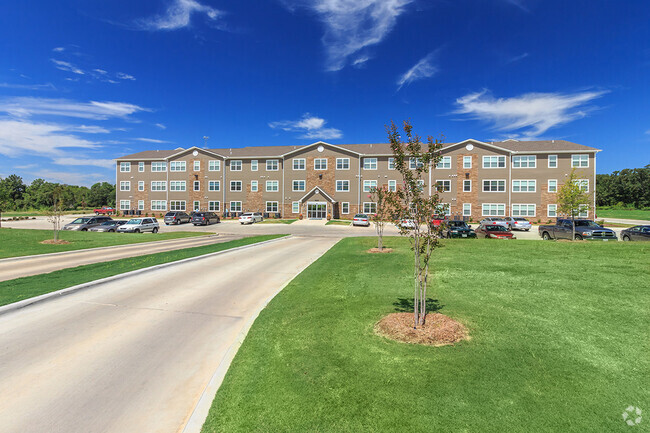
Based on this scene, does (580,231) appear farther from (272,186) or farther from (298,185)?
(272,186)

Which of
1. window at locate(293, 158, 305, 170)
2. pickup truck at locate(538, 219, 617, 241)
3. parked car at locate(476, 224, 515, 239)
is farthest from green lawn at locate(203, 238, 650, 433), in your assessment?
window at locate(293, 158, 305, 170)

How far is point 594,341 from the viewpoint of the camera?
5.43 m

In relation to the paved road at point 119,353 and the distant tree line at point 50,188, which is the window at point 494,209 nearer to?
the paved road at point 119,353

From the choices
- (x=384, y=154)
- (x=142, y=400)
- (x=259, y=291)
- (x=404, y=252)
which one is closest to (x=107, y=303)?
(x=259, y=291)

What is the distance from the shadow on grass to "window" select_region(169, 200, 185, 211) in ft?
191

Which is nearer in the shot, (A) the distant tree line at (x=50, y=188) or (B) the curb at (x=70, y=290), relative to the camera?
(B) the curb at (x=70, y=290)

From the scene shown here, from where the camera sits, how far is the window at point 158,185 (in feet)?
197

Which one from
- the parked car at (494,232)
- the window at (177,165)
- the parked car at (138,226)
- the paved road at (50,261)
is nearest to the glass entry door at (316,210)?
the parked car at (138,226)

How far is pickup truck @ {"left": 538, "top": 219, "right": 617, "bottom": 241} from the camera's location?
20.4 m

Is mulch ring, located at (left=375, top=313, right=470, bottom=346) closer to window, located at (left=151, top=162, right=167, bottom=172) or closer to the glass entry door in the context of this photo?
the glass entry door

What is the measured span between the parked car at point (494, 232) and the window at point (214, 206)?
4530 cm

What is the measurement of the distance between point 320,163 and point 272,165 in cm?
877

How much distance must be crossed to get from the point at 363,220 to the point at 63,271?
32.6 meters

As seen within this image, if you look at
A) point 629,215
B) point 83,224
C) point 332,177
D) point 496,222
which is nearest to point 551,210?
point 496,222
